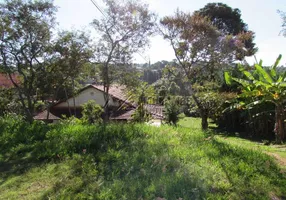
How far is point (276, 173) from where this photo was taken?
12.9 feet

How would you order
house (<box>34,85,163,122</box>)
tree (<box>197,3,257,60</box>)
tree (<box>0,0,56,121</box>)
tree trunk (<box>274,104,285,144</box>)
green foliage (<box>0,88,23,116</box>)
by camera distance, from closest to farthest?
tree (<box>0,0,56,121</box>)
tree trunk (<box>274,104,285,144</box>)
green foliage (<box>0,88,23,116</box>)
house (<box>34,85,163,122</box>)
tree (<box>197,3,257,60</box>)

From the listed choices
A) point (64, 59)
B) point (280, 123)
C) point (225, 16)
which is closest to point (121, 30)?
point (64, 59)

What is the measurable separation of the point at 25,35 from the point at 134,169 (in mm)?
6325

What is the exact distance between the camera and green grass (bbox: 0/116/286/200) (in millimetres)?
3082

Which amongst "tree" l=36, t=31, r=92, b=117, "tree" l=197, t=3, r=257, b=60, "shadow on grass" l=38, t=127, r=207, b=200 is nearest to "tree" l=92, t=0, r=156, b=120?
"tree" l=36, t=31, r=92, b=117

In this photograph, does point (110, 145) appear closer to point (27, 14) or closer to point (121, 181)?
point (121, 181)

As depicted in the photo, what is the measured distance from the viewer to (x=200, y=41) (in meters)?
11.3

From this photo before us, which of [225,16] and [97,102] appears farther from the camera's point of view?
[225,16]

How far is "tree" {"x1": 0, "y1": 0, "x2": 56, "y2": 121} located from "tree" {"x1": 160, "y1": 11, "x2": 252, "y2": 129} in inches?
220

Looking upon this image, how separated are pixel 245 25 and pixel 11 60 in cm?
2715

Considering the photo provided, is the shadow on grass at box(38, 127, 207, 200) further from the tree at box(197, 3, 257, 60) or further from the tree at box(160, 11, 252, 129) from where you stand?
the tree at box(197, 3, 257, 60)

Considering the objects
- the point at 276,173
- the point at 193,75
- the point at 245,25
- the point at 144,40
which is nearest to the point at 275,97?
the point at 193,75

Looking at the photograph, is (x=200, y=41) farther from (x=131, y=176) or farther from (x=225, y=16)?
(x=225, y=16)

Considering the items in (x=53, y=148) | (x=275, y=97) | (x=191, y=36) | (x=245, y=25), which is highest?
(x=245, y=25)
